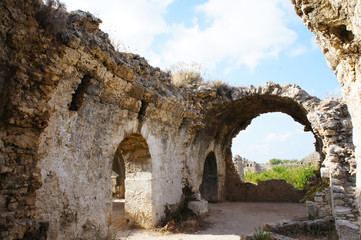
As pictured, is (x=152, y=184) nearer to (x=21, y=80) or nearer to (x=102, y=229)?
(x=102, y=229)

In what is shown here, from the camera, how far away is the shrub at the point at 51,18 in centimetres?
386

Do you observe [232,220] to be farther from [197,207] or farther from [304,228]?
[304,228]

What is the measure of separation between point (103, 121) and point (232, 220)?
5.38m

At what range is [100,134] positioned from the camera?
553cm

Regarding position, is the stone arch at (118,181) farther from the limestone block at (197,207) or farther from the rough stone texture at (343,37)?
the rough stone texture at (343,37)

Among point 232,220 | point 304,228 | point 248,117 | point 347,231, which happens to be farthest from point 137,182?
point 248,117

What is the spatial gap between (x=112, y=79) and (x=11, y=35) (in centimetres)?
228

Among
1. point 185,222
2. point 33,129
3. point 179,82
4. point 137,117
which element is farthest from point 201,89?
point 33,129

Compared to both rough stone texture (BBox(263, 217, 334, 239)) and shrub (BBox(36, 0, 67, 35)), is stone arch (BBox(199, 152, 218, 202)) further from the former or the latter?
shrub (BBox(36, 0, 67, 35))

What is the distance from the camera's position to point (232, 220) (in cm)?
877

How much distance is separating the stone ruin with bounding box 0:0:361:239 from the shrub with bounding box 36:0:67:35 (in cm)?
3

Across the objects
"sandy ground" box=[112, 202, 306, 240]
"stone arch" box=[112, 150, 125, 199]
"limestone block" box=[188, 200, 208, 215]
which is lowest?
"sandy ground" box=[112, 202, 306, 240]

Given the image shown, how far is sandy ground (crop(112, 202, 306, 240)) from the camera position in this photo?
6555 mm

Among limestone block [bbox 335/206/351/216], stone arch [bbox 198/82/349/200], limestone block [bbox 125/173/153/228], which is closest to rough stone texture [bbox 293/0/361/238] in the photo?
limestone block [bbox 335/206/351/216]
